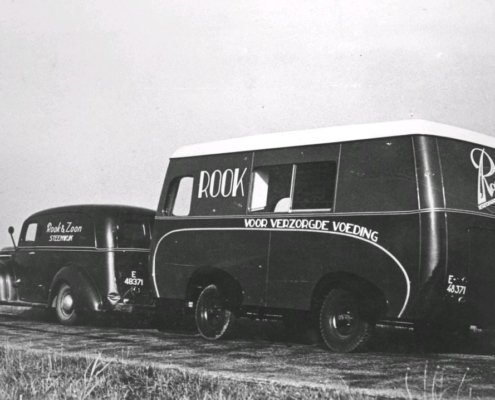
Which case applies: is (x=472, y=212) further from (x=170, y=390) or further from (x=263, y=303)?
(x=170, y=390)

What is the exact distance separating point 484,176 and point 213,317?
13.2 ft

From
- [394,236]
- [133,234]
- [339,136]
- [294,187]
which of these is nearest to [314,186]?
[294,187]

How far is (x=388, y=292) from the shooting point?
8.91 m

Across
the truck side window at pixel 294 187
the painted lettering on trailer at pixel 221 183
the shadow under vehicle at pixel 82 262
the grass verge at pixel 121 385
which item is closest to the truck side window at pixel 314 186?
the truck side window at pixel 294 187

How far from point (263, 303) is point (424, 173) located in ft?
8.98

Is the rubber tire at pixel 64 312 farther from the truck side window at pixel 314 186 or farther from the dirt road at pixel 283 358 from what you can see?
the truck side window at pixel 314 186

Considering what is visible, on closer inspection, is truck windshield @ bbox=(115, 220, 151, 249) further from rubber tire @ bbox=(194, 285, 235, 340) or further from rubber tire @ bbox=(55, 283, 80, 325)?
rubber tire @ bbox=(194, 285, 235, 340)

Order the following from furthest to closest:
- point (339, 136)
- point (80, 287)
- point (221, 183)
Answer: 1. point (80, 287)
2. point (221, 183)
3. point (339, 136)

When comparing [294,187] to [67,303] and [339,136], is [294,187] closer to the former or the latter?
[339,136]

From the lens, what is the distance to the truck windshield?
527 inches

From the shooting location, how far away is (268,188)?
35.4 ft

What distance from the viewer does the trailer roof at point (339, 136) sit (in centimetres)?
897

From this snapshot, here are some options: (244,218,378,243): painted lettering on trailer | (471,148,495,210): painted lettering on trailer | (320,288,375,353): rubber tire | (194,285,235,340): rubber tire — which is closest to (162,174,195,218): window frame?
(194,285,235,340): rubber tire

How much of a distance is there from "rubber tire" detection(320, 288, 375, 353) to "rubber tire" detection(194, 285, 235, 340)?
5.33 feet
